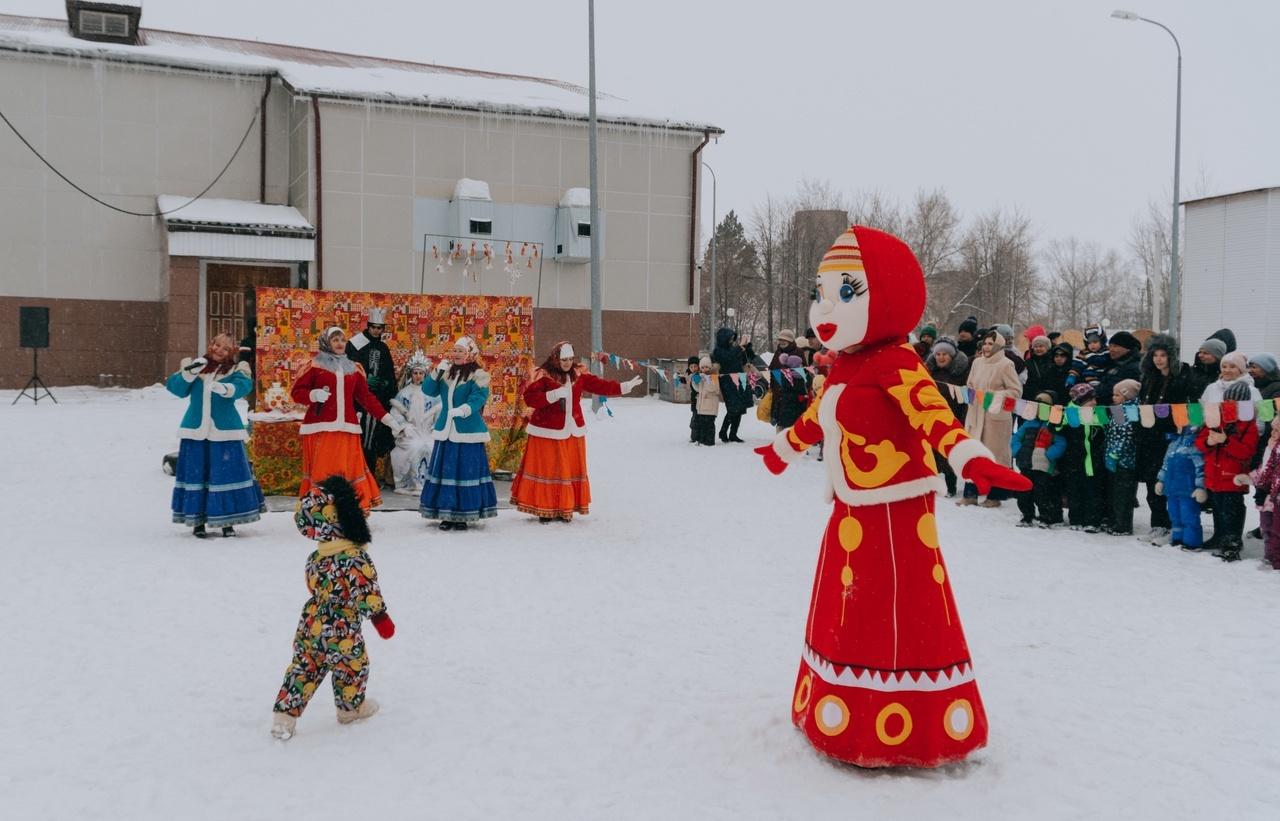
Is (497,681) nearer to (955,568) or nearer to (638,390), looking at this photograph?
(955,568)

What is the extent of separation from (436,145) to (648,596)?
1743 cm

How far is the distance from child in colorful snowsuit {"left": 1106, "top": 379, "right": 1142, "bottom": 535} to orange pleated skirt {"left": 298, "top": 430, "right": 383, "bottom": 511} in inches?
249

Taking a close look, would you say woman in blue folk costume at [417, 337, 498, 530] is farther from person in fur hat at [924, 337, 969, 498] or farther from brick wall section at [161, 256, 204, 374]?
brick wall section at [161, 256, 204, 374]

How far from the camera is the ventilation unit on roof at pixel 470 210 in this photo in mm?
22219

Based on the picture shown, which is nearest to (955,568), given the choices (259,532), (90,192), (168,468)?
(259,532)

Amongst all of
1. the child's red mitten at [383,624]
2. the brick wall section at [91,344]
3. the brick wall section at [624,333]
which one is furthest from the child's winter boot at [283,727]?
the brick wall section at [91,344]

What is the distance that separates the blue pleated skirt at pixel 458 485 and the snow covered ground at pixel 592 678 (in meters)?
0.23

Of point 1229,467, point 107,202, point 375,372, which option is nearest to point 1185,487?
point 1229,467

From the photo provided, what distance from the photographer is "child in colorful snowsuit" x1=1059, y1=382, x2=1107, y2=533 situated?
9359 mm

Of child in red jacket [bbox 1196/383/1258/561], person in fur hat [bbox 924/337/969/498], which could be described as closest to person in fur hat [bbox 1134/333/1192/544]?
child in red jacket [bbox 1196/383/1258/561]

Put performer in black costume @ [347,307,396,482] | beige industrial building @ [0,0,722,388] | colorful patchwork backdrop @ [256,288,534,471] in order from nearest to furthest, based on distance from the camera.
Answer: performer in black costume @ [347,307,396,482], colorful patchwork backdrop @ [256,288,534,471], beige industrial building @ [0,0,722,388]

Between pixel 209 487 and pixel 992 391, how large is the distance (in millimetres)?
7185

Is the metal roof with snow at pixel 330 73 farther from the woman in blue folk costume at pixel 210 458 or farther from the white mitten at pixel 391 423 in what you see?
the woman in blue folk costume at pixel 210 458

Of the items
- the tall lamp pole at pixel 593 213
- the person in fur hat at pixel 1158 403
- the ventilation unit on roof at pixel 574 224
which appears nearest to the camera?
the person in fur hat at pixel 1158 403
